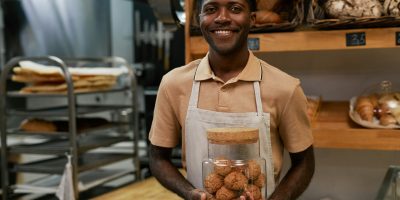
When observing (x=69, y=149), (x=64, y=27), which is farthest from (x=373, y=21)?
(x=64, y=27)

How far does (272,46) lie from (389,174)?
0.67 metres

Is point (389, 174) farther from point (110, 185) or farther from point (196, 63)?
point (110, 185)

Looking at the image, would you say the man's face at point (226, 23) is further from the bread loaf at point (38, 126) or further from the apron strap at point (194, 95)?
the bread loaf at point (38, 126)

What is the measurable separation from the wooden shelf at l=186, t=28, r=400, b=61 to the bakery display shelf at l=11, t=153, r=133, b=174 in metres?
1.37

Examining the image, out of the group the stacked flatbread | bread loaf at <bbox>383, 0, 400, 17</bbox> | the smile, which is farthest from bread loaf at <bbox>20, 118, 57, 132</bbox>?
bread loaf at <bbox>383, 0, 400, 17</bbox>

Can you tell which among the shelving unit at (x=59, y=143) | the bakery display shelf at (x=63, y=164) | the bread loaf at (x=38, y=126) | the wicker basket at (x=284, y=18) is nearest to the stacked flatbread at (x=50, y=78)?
the shelving unit at (x=59, y=143)

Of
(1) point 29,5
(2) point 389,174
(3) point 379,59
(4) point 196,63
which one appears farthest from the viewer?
(1) point 29,5

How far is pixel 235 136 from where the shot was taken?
46.8 inches

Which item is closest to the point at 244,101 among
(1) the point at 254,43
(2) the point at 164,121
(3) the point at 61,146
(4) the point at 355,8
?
(2) the point at 164,121

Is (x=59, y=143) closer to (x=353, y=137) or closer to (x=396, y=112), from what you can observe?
(x=353, y=137)

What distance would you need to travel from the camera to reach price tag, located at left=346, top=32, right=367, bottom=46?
1.74 m

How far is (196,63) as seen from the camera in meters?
1.51

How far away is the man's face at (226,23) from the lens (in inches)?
50.3

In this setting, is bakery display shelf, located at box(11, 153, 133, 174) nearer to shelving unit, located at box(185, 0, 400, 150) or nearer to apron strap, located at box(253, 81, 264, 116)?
shelving unit, located at box(185, 0, 400, 150)
